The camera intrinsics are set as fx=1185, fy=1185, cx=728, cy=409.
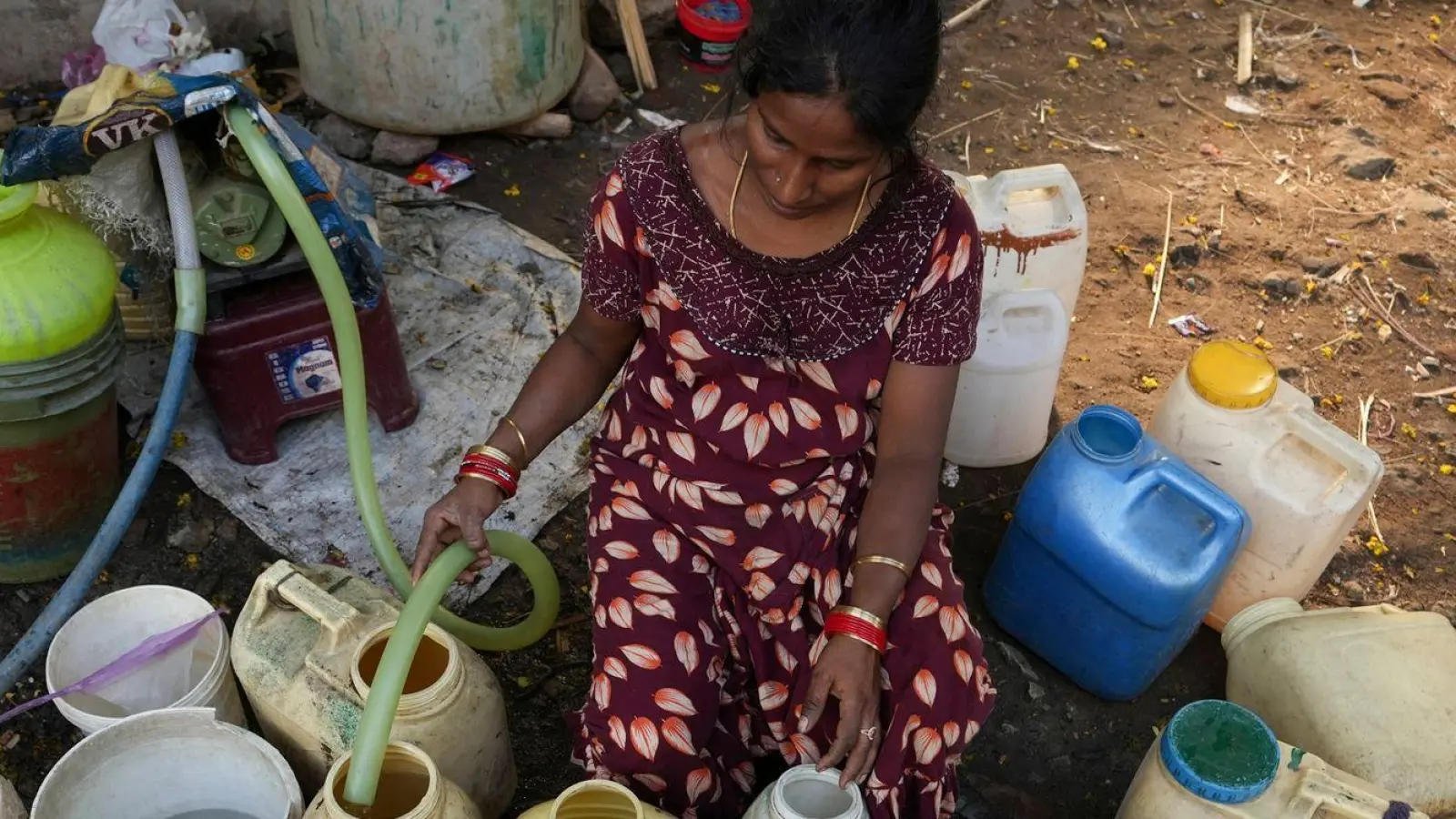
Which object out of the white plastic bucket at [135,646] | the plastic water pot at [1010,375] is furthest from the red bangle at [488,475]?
the plastic water pot at [1010,375]

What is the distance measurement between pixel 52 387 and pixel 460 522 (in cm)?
107

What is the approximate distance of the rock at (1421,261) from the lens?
3971 millimetres

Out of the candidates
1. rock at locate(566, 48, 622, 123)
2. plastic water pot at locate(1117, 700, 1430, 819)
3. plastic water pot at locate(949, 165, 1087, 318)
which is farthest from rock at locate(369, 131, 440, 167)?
plastic water pot at locate(1117, 700, 1430, 819)

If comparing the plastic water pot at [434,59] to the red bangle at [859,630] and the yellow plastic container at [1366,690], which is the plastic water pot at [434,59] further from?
the yellow plastic container at [1366,690]

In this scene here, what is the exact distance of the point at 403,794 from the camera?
6.11ft

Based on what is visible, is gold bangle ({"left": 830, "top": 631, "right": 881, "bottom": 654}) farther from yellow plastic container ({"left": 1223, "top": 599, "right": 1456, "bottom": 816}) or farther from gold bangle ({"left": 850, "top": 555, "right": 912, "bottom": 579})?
yellow plastic container ({"left": 1223, "top": 599, "right": 1456, "bottom": 816})

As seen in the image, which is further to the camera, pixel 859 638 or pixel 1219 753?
pixel 1219 753

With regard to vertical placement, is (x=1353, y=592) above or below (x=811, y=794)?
below

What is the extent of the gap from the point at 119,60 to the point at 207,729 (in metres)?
2.55

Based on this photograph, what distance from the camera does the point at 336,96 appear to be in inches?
155

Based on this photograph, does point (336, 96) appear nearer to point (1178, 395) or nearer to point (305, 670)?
point (305, 670)

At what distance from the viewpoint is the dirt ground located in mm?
2695

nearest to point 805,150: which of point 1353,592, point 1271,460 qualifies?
point 1271,460

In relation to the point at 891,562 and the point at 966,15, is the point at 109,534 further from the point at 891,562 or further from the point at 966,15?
the point at 966,15
